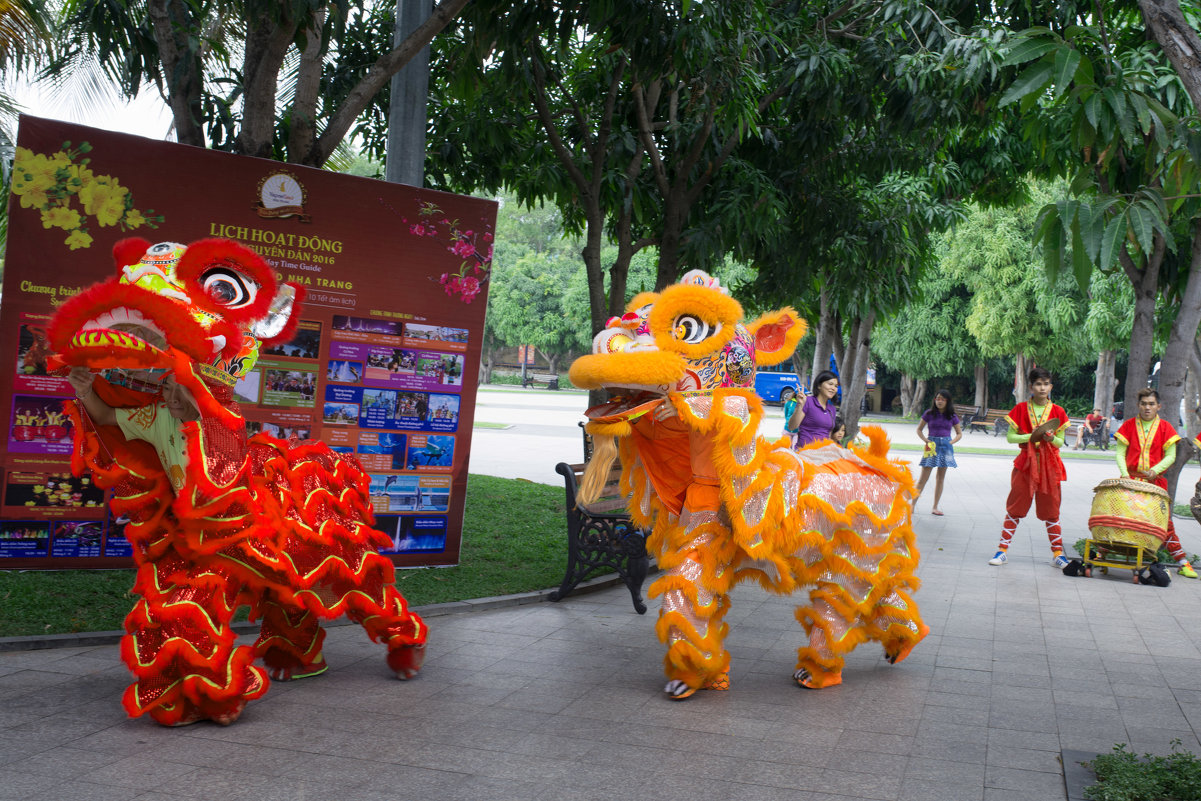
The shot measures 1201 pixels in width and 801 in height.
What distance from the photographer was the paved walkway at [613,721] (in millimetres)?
3568

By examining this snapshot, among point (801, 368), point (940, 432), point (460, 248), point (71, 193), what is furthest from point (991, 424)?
point (71, 193)

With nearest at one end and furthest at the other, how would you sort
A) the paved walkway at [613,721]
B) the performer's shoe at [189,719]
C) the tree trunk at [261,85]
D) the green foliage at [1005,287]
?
the paved walkway at [613,721] < the performer's shoe at [189,719] < the tree trunk at [261,85] < the green foliage at [1005,287]

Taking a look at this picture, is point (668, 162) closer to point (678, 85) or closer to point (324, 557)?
point (678, 85)

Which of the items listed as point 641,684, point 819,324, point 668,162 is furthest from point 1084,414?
point 641,684

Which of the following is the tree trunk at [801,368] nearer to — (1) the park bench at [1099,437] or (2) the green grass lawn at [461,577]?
(1) the park bench at [1099,437]

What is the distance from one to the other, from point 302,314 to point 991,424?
33.9 m

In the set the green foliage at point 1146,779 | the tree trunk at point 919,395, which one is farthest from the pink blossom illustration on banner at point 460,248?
the tree trunk at point 919,395

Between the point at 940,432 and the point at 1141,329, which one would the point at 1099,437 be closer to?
the point at 940,432

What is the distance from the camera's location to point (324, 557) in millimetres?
4355

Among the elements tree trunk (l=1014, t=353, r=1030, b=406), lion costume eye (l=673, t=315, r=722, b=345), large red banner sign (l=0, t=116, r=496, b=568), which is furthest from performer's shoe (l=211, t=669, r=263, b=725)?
tree trunk (l=1014, t=353, r=1030, b=406)

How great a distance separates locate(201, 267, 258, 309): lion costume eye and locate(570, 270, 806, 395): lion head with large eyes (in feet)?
4.71

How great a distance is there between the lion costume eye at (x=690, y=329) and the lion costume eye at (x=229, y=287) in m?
1.88

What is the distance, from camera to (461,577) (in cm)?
691

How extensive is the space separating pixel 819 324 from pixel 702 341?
1058 centimetres
